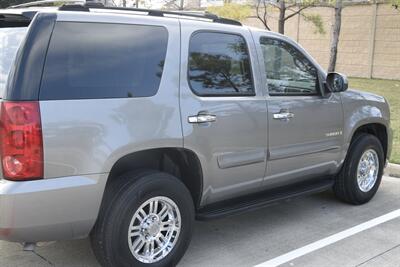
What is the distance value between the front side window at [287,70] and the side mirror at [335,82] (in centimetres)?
14

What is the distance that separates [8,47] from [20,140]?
776 millimetres

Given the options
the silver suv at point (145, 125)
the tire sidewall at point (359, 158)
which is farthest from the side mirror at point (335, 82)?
the tire sidewall at point (359, 158)

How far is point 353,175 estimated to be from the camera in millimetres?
5488

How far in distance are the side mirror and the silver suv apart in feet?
0.09

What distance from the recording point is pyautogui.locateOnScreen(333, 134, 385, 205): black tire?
215 inches

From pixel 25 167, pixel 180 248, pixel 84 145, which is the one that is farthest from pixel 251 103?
pixel 25 167

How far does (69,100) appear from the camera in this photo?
10.5 feet

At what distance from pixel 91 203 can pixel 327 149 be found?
268cm

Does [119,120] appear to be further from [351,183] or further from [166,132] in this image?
[351,183]

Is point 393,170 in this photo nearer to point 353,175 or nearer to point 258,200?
point 353,175

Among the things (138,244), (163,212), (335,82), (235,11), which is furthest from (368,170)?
(235,11)

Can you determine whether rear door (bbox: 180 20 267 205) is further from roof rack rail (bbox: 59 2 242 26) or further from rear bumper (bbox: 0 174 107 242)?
rear bumper (bbox: 0 174 107 242)

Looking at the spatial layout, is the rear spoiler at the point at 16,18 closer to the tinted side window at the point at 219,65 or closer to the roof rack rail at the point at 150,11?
the roof rack rail at the point at 150,11

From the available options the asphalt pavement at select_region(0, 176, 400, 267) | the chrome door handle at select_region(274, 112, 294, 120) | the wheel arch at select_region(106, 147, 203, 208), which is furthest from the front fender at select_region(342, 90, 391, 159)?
the wheel arch at select_region(106, 147, 203, 208)
